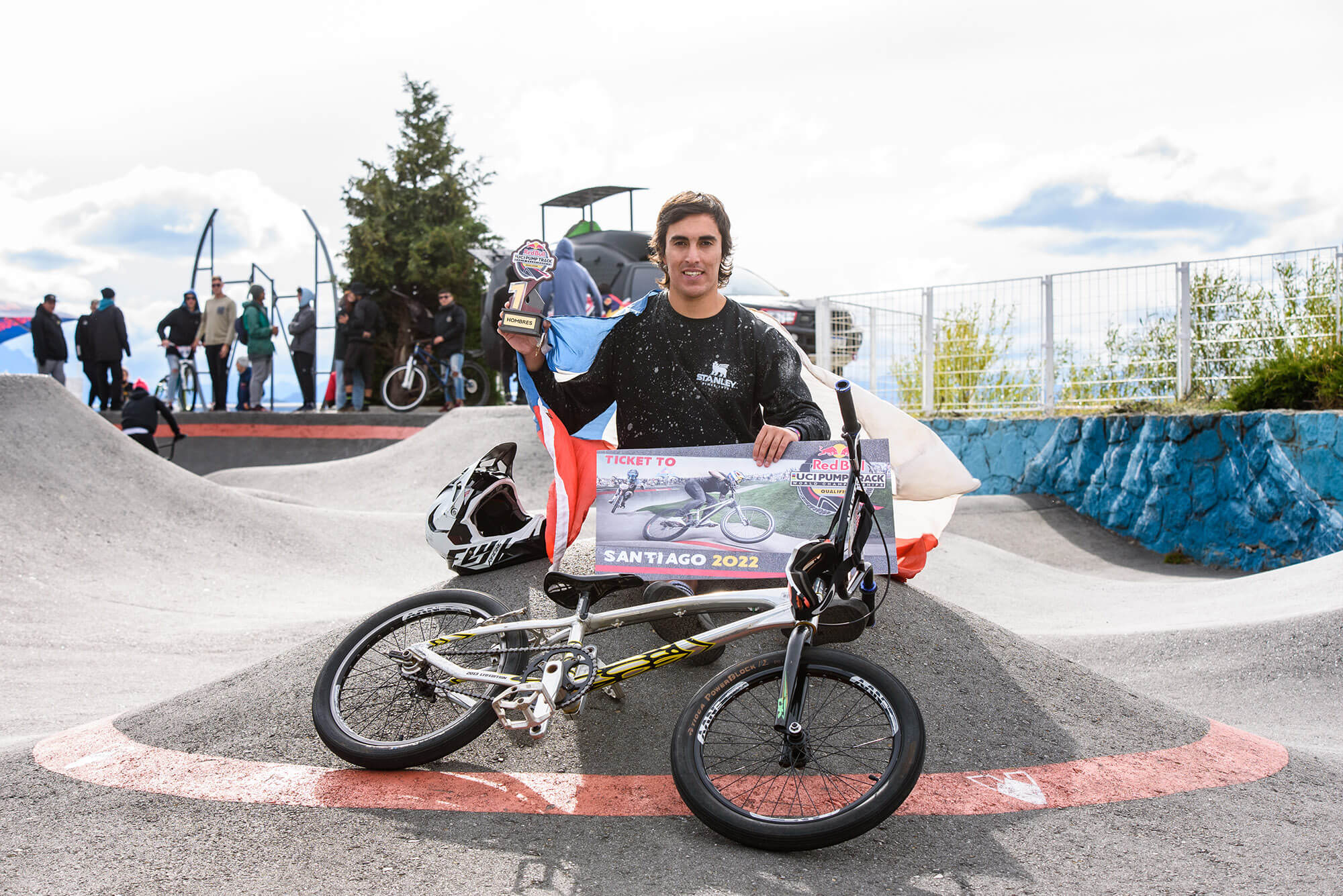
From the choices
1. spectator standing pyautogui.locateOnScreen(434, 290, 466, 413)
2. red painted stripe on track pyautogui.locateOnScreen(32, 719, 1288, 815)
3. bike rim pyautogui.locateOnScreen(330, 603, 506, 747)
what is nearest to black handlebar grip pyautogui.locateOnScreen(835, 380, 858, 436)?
red painted stripe on track pyautogui.locateOnScreen(32, 719, 1288, 815)

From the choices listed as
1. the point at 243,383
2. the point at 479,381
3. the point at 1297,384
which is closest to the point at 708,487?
the point at 1297,384

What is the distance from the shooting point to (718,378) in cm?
364

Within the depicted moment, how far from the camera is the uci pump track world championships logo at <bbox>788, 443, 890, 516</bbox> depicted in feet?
10.8

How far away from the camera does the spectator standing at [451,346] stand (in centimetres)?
1537

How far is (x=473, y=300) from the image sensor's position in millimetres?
25859

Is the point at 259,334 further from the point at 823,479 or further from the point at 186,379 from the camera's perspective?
the point at 823,479

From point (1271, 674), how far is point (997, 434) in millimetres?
7489

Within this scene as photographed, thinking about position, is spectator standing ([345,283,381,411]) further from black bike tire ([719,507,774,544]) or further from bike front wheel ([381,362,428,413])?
black bike tire ([719,507,774,544])

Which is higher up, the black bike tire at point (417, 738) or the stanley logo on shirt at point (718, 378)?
the stanley logo on shirt at point (718, 378)

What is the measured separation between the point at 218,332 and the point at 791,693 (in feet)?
51.8

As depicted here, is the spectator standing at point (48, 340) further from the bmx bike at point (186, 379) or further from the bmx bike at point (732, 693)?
the bmx bike at point (732, 693)

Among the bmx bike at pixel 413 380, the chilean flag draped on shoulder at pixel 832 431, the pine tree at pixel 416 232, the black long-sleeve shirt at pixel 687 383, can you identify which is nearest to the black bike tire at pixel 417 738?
the chilean flag draped on shoulder at pixel 832 431

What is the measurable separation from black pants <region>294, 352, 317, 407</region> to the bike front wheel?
1.48 m

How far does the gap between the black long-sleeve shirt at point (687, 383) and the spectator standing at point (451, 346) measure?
38.8ft
